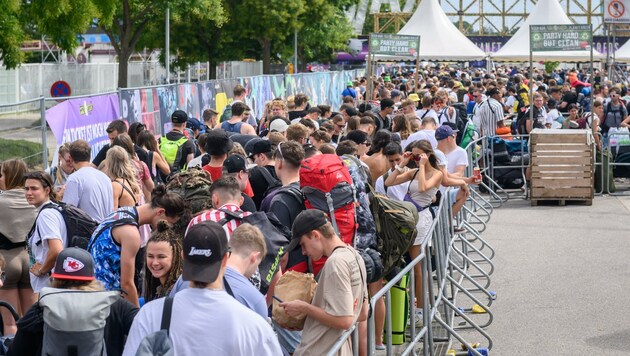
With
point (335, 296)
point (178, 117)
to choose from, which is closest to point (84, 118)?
point (178, 117)

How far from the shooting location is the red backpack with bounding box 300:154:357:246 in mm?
8000

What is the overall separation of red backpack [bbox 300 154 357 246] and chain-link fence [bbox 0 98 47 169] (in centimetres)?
577

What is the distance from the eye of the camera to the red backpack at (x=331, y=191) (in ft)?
26.2

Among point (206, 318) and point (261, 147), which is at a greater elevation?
point (261, 147)

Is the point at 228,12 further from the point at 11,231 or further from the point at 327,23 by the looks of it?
the point at 11,231

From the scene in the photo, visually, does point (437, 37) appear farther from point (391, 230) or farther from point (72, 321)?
point (72, 321)

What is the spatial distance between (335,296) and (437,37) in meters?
29.2

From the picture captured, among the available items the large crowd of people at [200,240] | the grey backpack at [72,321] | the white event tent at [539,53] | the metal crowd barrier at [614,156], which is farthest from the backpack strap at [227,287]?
the white event tent at [539,53]

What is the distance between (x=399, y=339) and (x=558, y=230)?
323 inches

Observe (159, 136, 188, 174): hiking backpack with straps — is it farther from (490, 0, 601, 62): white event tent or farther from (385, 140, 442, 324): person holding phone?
(490, 0, 601, 62): white event tent

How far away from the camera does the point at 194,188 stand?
307 inches

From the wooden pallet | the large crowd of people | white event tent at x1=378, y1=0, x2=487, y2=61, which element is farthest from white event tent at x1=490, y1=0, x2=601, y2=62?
the large crowd of people

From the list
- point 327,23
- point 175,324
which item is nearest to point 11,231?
point 175,324

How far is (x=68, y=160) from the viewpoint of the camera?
1123cm
